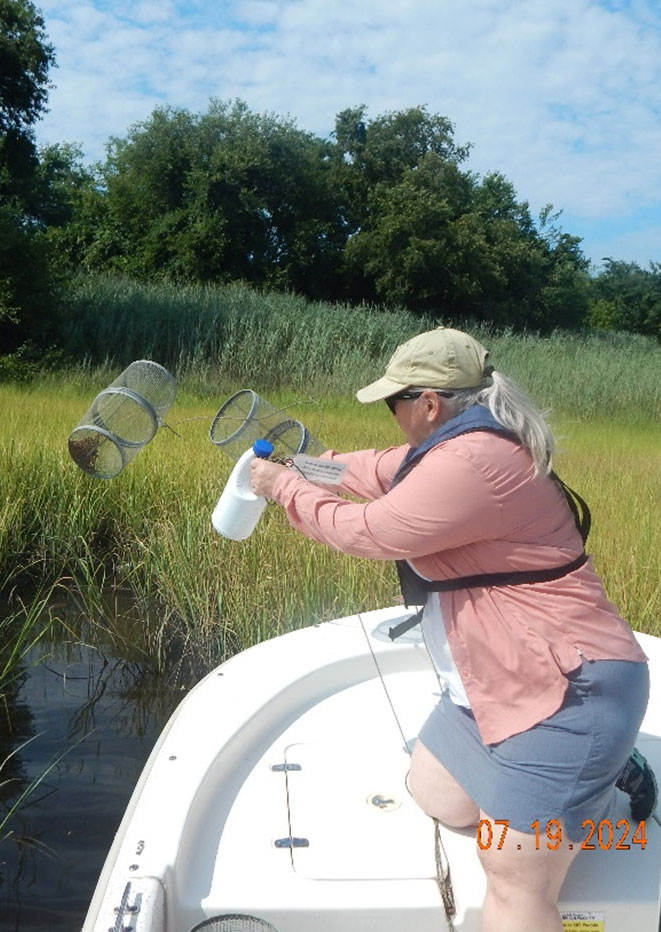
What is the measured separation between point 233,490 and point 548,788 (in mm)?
1009

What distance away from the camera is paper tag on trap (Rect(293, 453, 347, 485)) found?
2.06 m

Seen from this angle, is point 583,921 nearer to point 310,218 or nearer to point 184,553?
point 184,553

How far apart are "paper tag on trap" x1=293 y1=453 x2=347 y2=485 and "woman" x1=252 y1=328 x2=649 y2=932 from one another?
0.20m

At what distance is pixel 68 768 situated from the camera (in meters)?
3.23

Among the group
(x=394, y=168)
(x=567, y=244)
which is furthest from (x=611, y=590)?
(x=567, y=244)

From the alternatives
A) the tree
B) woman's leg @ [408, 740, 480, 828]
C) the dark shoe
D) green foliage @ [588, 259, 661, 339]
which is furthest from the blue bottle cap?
green foliage @ [588, 259, 661, 339]

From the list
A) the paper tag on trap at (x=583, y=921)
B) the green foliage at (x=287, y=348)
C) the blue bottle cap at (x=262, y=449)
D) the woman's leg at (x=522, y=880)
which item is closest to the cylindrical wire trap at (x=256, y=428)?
the blue bottle cap at (x=262, y=449)

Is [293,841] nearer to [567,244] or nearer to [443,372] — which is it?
[443,372]

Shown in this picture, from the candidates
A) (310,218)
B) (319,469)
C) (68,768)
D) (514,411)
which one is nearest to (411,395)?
(514,411)

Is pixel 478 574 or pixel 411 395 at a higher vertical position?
pixel 411 395

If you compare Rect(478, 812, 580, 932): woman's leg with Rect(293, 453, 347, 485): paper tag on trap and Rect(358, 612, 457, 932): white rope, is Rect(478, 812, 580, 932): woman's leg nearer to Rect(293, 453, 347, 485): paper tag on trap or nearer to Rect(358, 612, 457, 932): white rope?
Rect(358, 612, 457, 932): white rope

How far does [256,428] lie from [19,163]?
15.4 m

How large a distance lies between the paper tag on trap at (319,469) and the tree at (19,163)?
12.0 metres

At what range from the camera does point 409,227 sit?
87.2 feet
